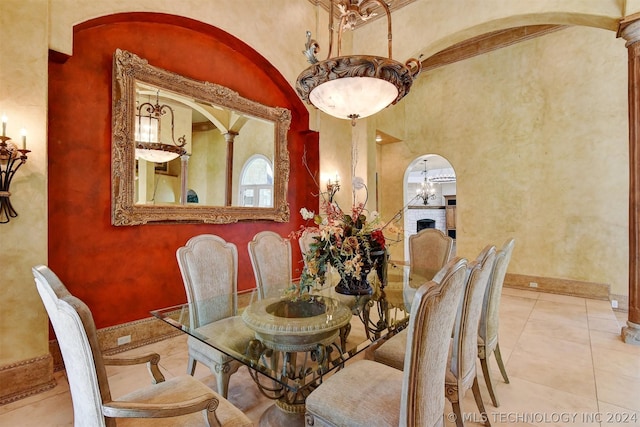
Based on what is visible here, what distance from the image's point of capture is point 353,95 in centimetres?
244

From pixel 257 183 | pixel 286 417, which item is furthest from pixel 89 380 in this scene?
pixel 257 183

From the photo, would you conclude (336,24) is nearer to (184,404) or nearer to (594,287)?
(184,404)

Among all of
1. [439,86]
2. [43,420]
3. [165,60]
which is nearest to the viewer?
[43,420]

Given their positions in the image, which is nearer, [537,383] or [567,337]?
[537,383]

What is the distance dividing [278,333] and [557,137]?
5.78 metres

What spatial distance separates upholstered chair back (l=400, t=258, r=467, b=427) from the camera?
3.33 feet

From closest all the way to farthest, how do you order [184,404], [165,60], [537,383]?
1. [184,404]
2. [537,383]
3. [165,60]

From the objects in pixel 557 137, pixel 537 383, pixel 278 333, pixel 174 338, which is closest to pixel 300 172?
pixel 174 338

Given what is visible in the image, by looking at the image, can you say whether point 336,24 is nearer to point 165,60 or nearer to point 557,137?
point 165,60

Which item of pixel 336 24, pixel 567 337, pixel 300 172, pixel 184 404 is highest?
pixel 336 24

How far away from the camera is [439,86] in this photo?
20.9 ft

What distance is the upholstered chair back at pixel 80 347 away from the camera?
914 mm

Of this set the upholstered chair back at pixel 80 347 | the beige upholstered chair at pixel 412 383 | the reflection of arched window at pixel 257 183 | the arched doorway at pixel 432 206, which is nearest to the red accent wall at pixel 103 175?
the reflection of arched window at pixel 257 183

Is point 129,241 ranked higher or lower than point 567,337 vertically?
higher
